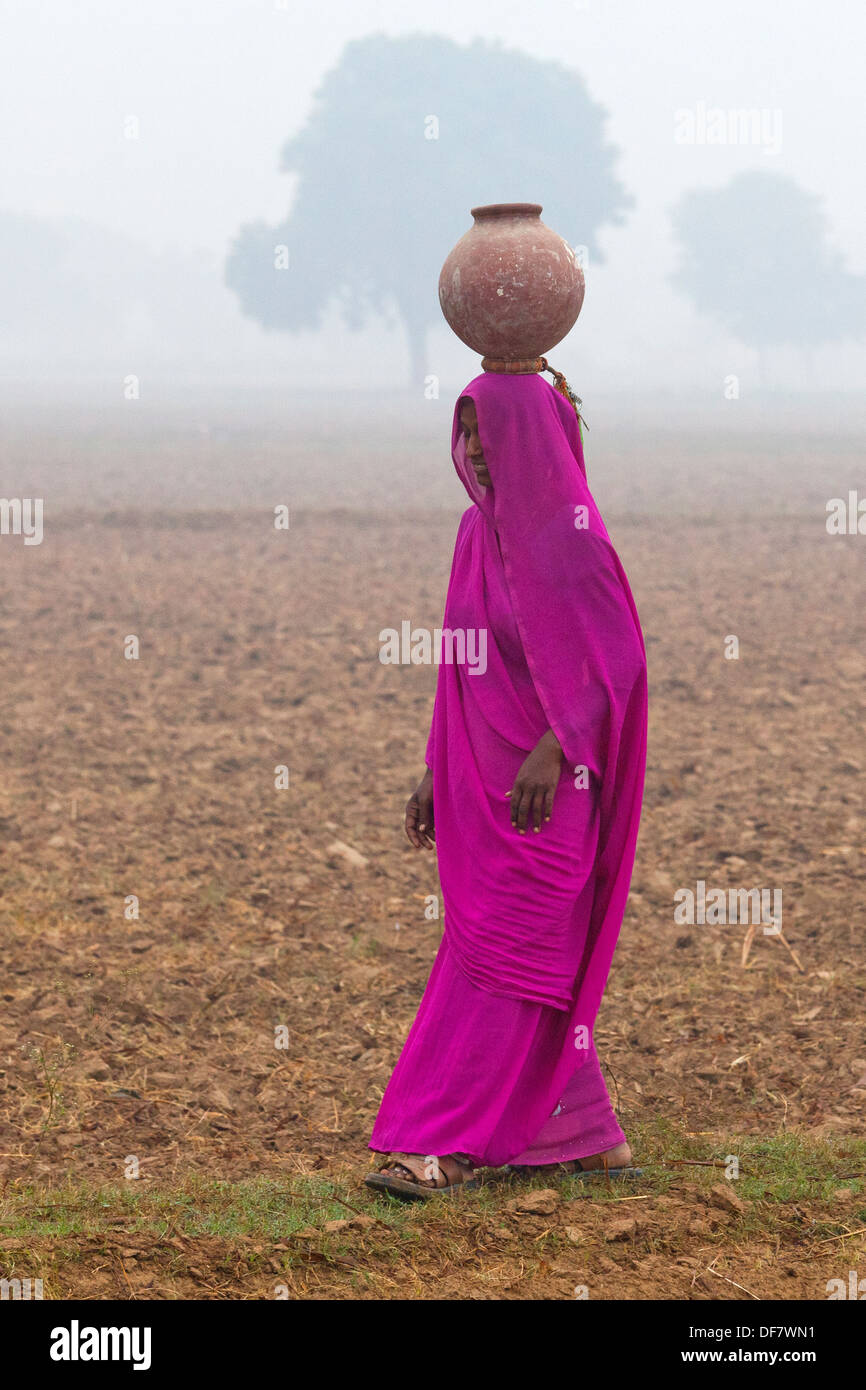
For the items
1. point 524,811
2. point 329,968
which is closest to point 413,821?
point 524,811

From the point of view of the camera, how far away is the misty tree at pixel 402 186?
75000mm

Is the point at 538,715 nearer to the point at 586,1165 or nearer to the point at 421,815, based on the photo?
the point at 421,815

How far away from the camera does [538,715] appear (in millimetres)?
4102

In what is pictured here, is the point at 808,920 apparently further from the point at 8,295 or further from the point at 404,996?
the point at 8,295

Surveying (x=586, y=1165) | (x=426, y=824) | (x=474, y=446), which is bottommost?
(x=586, y=1165)

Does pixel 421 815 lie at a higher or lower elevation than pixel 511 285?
lower

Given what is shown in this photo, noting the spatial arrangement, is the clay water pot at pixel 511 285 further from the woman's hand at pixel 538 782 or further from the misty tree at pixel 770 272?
the misty tree at pixel 770 272

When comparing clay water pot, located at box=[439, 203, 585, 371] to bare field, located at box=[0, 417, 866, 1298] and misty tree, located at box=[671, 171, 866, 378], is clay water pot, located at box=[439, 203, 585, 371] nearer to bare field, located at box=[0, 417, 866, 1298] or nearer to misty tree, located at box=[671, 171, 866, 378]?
bare field, located at box=[0, 417, 866, 1298]

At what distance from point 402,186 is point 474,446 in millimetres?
75361

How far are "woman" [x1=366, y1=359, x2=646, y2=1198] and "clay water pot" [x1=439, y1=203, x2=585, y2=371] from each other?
0.13 metres

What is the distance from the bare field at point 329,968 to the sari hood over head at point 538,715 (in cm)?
73

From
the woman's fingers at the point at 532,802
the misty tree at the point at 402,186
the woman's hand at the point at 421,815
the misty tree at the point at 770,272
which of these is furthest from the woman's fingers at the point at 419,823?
the misty tree at the point at 770,272

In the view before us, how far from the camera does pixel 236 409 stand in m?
63.1

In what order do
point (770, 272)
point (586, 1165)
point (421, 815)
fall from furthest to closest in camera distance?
1. point (770, 272)
2. point (421, 815)
3. point (586, 1165)
